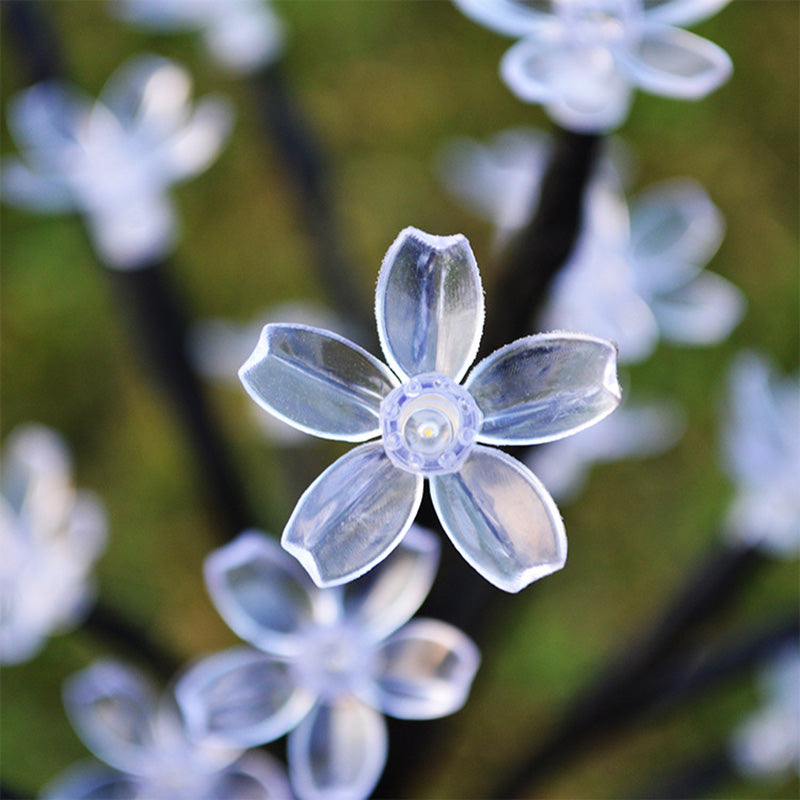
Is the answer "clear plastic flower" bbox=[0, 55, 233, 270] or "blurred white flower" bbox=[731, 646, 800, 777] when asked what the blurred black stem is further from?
"clear plastic flower" bbox=[0, 55, 233, 270]

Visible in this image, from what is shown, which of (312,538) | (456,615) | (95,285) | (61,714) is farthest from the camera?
(95,285)


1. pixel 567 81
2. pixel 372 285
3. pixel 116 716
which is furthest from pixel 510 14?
pixel 372 285

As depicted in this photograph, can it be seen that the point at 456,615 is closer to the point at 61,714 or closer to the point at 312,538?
the point at 312,538

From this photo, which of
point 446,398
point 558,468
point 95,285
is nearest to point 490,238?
point 95,285

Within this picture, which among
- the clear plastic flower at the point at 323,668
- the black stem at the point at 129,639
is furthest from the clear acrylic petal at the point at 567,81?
the black stem at the point at 129,639

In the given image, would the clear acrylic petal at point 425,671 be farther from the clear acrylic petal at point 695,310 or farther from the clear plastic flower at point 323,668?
the clear acrylic petal at point 695,310

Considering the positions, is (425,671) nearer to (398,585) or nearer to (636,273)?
(398,585)
